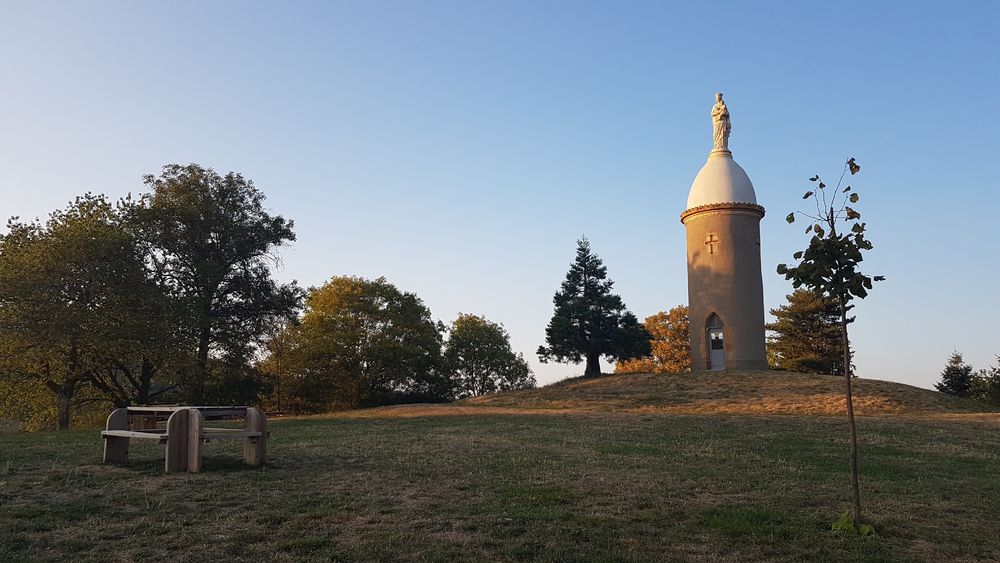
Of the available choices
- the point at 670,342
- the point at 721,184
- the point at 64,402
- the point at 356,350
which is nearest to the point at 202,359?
the point at 64,402

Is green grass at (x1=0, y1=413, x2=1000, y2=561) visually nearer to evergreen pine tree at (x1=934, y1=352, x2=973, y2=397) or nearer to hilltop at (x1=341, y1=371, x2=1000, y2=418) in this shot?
hilltop at (x1=341, y1=371, x2=1000, y2=418)

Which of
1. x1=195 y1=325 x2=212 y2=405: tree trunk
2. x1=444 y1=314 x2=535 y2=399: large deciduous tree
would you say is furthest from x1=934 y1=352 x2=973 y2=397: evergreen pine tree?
x1=195 y1=325 x2=212 y2=405: tree trunk

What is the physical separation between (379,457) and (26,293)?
18.7 meters

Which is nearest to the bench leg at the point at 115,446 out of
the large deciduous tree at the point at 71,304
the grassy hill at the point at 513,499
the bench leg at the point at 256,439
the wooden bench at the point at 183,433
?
the wooden bench at the point at 183,433

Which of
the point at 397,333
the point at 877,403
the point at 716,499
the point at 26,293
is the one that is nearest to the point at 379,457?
the point at 716,499

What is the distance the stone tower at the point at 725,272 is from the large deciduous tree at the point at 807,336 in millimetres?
18285

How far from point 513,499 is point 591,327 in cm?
3033

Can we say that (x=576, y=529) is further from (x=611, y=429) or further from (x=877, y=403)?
(x=877, y=403)

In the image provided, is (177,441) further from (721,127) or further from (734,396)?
(721,127)

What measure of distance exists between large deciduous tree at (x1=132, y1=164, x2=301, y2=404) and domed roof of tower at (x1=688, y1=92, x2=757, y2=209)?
20.2m

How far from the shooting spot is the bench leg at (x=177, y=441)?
925cm

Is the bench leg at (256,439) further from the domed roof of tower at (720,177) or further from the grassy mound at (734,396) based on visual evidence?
the domed roof of tower at (720,177)

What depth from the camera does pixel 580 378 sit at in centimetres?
3600

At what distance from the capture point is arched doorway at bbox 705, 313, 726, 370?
113 ft
